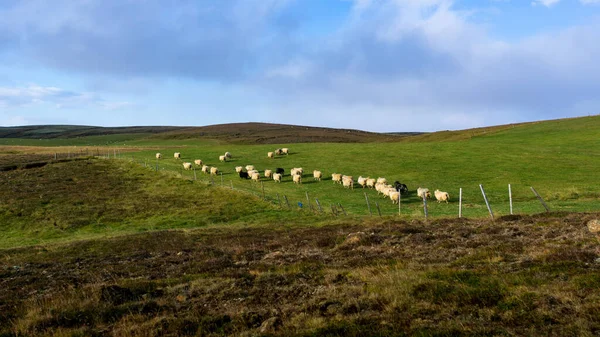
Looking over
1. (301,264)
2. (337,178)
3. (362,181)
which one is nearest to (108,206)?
(337,178)

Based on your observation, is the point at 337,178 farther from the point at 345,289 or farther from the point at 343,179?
the point at 345,289

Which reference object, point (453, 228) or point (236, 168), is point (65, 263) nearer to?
point (453, 228)

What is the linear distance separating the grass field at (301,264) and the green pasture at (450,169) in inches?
17.5

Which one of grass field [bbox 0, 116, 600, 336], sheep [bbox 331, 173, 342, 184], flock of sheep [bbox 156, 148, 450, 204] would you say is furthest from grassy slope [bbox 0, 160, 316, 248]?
sheep [bbox 331, 173, 342, 184]

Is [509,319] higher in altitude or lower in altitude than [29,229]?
higher

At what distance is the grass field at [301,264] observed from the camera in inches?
308

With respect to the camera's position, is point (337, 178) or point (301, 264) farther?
point (337, 178)

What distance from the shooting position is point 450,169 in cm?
4597

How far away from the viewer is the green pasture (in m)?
32.3

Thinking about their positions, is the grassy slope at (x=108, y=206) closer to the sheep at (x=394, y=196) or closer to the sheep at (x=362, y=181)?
the sheep at (x=394, y=196)

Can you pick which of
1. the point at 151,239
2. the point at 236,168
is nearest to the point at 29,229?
the point at 151,239

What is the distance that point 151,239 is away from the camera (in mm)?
24750

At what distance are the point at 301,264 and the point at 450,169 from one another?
36.7m

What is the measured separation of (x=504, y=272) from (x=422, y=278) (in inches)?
85.6
